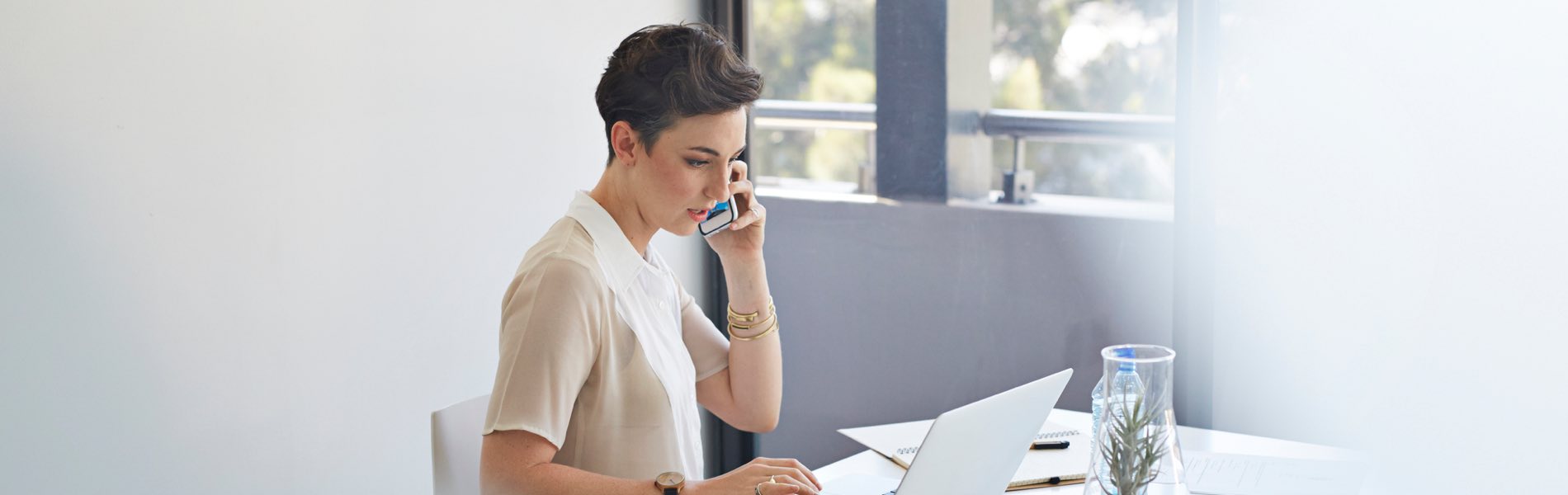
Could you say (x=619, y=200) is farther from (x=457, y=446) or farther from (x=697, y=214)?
(x=457, y=446)

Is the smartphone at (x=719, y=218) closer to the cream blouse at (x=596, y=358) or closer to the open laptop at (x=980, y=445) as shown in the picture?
the cream blouse at (x=596, y=358)

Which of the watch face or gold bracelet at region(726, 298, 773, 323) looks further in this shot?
gold bracelet at region(726, 298, 773, 323)

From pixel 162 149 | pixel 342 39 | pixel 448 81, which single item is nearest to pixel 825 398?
pixel 448 81

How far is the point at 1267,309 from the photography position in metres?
2.47

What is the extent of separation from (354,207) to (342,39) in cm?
29

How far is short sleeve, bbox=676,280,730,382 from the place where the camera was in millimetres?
1920

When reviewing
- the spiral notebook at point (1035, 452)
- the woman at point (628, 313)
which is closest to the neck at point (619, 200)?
the woman at point (628, 313)

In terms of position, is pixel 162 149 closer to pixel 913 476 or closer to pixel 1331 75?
pixel 913 476

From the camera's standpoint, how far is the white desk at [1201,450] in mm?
1751

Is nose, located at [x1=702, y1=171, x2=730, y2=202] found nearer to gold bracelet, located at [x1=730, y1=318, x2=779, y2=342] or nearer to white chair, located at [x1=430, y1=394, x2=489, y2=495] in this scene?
gold bracelet, located at [x1=730, y1=318, x2=779, y2=342]

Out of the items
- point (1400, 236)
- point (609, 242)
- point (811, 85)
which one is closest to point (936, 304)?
point (811, 85)

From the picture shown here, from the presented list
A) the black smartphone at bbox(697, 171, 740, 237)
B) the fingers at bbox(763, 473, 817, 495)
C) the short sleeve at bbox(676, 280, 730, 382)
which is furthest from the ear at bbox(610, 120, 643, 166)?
the fingers at bbox(763, 473, 817, 495)

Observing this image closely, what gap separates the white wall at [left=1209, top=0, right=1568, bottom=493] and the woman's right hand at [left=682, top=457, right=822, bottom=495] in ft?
3.72

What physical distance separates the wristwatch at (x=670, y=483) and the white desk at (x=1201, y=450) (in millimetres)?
325
